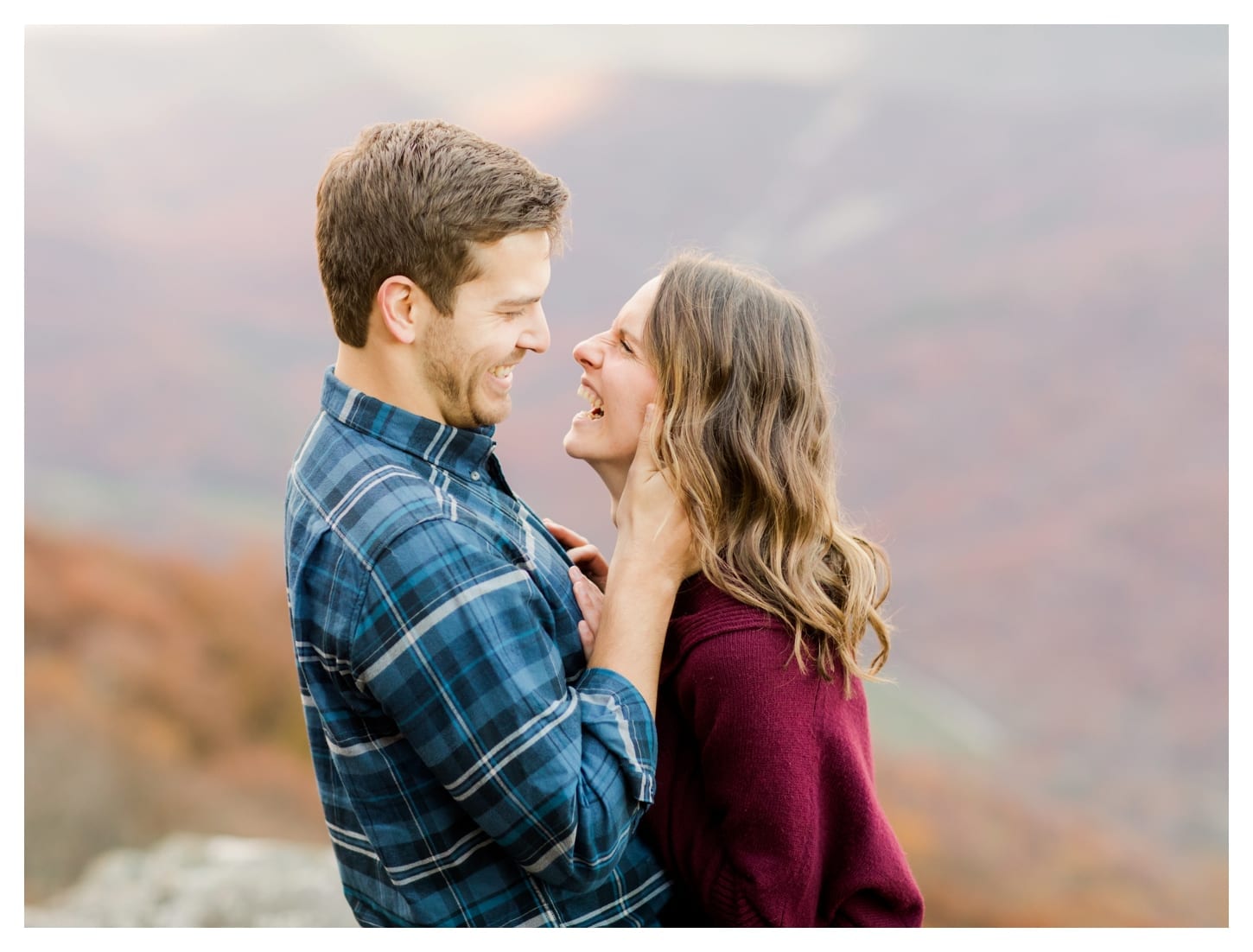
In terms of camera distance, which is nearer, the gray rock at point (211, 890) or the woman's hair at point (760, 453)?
the woman's hair at point (760, 453)

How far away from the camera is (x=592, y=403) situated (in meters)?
2.17

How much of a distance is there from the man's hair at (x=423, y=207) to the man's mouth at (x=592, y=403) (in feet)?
1.35

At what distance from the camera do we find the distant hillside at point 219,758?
7402 millimetres

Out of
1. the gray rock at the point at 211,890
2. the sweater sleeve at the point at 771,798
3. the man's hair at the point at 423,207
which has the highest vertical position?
the man's hair at the point at 423,207

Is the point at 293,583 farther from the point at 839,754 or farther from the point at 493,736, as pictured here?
the point at 839,754

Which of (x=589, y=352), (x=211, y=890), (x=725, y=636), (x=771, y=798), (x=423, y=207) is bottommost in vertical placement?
(x=211, y=890)

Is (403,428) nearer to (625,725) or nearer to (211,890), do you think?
(625,725)

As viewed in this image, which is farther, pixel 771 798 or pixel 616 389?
pixel 616 389

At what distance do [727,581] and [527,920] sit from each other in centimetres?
62

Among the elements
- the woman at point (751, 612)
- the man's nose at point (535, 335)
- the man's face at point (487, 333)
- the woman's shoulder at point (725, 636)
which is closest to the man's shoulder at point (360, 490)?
the man's face at point (487, 333)

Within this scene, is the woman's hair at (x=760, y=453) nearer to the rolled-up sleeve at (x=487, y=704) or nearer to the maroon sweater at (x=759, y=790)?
the maroon sweater at (x=759, y=790)

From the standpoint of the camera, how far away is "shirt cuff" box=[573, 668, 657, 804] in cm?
163

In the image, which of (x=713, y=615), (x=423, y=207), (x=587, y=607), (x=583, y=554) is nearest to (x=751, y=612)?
(x=713, y=615)

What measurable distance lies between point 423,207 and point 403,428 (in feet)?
1.10
